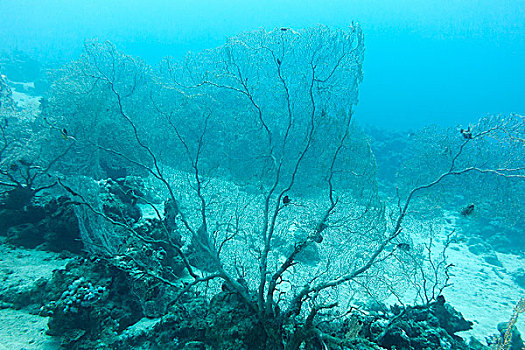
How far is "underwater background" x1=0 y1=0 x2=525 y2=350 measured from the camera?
349 cm

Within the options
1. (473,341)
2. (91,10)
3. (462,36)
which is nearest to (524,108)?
(462,36)

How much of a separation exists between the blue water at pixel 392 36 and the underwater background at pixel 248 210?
46.4 meters

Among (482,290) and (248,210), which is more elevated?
(482,290)

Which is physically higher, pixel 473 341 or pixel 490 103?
pixel 490 103

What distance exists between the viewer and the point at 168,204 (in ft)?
21.6

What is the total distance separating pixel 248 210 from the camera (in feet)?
28.2

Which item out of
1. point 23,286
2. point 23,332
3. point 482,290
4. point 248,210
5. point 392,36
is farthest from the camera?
point 392,36

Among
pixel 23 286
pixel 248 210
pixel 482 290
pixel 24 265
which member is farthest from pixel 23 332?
pixel 482 290

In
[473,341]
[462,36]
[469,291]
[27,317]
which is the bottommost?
[27,317]

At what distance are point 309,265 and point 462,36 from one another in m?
107

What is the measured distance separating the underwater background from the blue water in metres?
46.4

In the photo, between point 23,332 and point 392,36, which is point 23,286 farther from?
point 392,36

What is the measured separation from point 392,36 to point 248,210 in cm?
9855

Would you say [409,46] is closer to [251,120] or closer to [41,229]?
[251,120]
